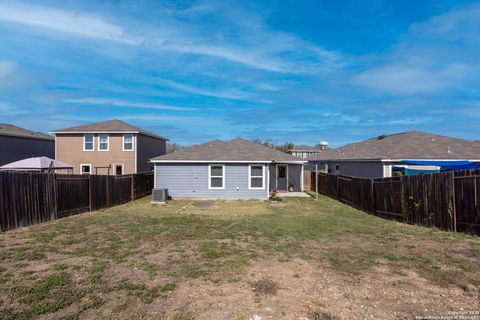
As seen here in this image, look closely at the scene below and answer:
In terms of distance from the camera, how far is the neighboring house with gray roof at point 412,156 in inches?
738

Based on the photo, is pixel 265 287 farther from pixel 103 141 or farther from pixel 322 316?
pixel 103 141

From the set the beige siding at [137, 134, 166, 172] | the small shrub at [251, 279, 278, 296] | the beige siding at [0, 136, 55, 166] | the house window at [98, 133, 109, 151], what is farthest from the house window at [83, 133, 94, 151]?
the small shrub at [251, 279, 278, 296]

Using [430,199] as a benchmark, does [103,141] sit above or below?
above

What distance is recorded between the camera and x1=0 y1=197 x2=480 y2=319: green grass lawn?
4930 millimetres

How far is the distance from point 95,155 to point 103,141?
50.2 inches

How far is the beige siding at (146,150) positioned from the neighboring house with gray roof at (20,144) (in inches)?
413

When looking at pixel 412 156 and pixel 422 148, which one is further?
pixel 422 148

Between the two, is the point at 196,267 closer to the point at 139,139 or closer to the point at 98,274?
the point at 98,274

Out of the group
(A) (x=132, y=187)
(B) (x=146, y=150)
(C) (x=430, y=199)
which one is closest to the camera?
(C) (x=430, y=199)

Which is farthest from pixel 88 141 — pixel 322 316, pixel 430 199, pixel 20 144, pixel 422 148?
pixel 322 316

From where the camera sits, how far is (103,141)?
25.8 m

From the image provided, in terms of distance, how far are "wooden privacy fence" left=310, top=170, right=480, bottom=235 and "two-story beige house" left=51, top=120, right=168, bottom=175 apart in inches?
699

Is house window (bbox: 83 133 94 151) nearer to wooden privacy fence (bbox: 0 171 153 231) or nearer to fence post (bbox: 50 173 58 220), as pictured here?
wooden privacy fence (bbox: 0 171 153 231)

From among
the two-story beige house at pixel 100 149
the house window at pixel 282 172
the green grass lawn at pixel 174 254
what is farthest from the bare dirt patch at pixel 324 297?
the two-story beige house at pixel 100 149
